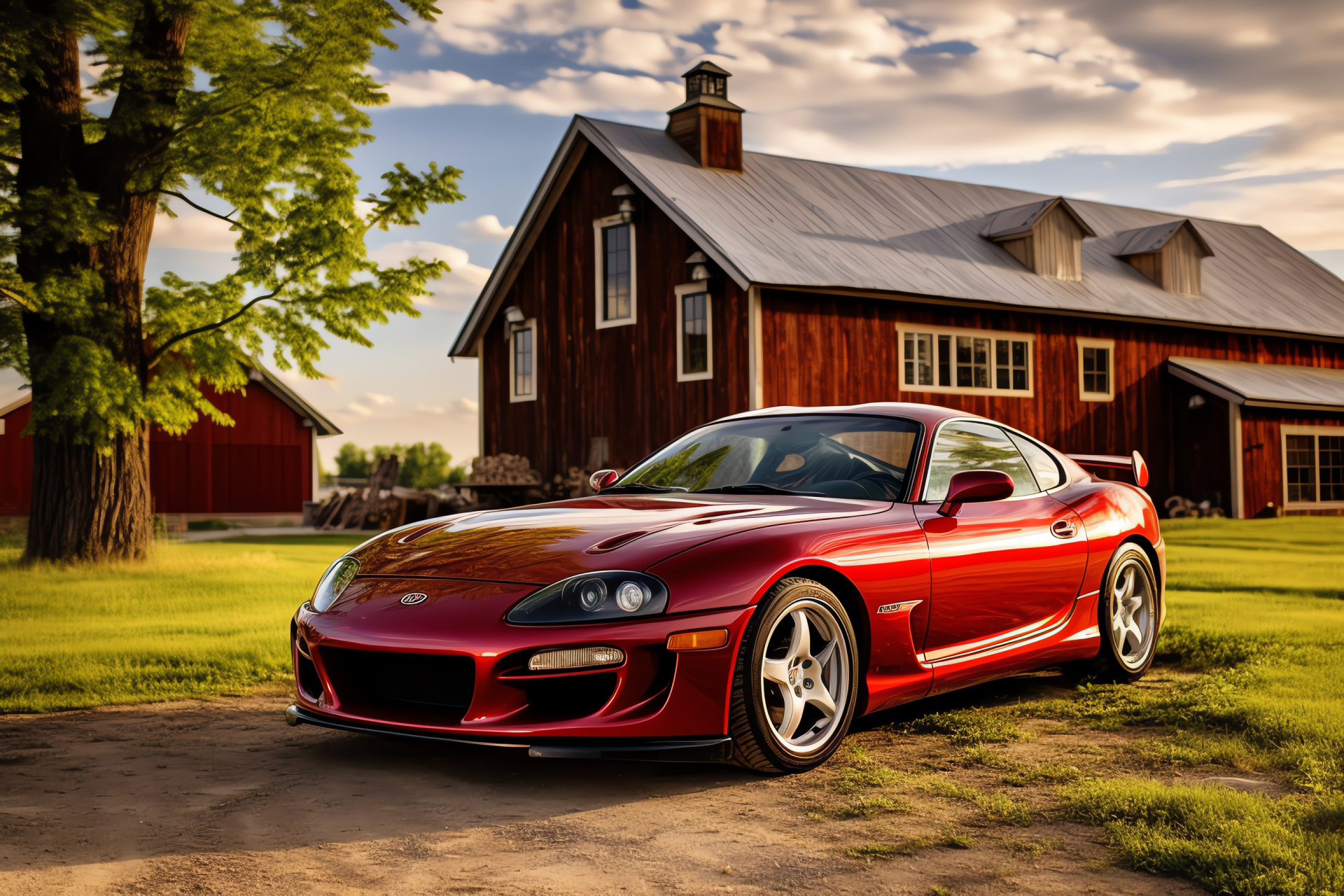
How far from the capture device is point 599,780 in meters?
4.21

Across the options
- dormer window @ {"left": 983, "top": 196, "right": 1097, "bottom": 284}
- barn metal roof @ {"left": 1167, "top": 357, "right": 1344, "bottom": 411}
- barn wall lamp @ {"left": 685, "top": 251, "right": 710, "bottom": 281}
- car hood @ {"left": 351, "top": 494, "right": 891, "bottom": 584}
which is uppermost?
dormer window @ {"left": 983, "top": 196, "right": 1097, "bottom": 284}

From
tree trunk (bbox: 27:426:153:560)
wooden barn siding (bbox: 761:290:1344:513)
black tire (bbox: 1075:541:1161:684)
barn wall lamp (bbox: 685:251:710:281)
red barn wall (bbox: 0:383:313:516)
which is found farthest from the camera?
red barn wall (bbox: 0:383:313:516)

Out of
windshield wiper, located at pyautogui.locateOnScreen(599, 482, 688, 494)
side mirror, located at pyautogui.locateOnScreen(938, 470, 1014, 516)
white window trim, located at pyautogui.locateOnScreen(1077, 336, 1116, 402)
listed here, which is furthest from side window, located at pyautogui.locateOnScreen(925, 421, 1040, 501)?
white window trim, located at pyautogui.locateOnScreen(1077, 336, 1116, 402)

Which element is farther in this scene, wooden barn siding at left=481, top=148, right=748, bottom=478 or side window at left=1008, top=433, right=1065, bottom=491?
wooden barn siding at left=481, top=148, right=748, bottom=478

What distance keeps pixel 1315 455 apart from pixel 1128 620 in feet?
76.5

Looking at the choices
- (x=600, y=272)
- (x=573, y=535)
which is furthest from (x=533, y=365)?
(x=573, y=535)

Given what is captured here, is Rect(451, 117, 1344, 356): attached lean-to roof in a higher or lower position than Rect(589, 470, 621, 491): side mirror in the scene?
higher

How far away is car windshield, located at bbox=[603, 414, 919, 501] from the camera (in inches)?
206

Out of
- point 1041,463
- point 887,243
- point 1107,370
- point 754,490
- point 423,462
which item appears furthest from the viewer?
point 423,462

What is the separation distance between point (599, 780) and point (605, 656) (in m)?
0.62

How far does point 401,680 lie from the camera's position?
4.12m

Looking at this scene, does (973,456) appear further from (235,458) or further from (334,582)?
(235,458)

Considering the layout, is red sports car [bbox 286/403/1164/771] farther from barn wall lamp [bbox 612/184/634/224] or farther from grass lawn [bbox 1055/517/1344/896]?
barn wall lamp [bbox 612/184/634/224]

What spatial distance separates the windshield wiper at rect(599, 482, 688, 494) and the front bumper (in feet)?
4.88
